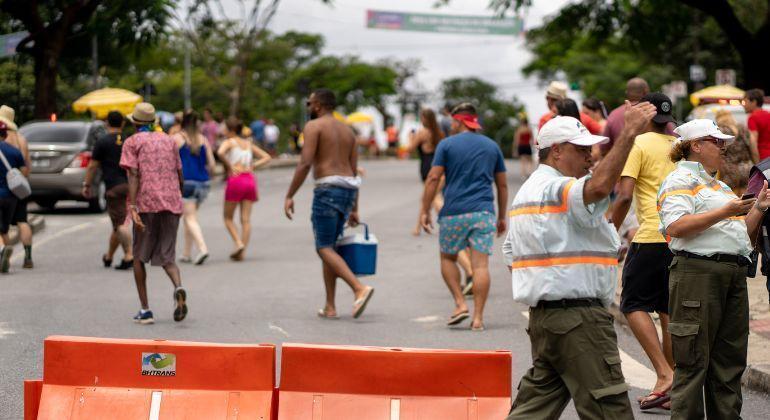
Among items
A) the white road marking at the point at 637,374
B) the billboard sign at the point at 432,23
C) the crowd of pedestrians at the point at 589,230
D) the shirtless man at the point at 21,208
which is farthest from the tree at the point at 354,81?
the white road marking at the point at 637,374

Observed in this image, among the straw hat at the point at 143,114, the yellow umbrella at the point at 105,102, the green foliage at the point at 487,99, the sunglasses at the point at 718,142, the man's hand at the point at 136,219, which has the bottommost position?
the green foliage at the point at 487,99

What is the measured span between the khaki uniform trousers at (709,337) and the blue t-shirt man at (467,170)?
372 centimetres

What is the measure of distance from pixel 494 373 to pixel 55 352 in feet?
7.01

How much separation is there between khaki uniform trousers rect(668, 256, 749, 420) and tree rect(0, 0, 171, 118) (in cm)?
2295

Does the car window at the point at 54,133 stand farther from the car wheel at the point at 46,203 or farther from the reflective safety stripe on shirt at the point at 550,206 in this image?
the reflective safety stripe on shirt at the point at 550,206

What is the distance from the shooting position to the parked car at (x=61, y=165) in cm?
2086

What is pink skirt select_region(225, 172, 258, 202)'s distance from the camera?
15.4 m

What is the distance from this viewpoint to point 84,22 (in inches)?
1158

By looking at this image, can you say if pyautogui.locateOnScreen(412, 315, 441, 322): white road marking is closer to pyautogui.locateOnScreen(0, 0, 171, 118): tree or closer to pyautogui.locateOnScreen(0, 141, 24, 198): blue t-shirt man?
Result: pyautogui.locateOnScreen(0, 141, 24, 198): blue t-shirt man

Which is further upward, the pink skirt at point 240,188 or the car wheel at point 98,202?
the pink skirt at point 240,188

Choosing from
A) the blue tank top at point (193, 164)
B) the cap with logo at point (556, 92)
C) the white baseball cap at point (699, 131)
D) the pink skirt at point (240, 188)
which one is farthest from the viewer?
the pink skirt at point (240, 188)

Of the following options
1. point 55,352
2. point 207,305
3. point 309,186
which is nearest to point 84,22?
point 309,186

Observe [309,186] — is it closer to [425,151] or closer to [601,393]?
[425,151]

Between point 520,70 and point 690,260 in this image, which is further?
point 520,70
